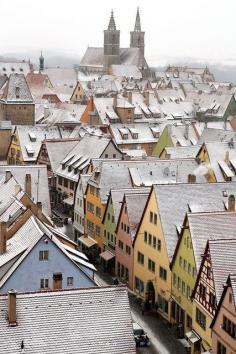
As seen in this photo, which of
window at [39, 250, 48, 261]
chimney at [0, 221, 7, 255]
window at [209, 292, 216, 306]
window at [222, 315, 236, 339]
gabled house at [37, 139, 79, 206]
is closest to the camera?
window at [222, 315, 236, 339]

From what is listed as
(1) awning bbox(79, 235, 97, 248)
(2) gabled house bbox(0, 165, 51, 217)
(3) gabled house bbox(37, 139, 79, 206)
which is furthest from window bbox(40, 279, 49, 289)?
(3) gabled house bbox(37, 139, 79, 206)

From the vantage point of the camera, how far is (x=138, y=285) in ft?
236

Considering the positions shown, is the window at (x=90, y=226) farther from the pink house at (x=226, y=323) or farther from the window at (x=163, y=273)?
the pink house at (x=226, y=323)

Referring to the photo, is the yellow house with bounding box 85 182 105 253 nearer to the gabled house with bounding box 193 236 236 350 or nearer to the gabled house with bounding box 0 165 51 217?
the gabled house with bounding box 0 165 51 217

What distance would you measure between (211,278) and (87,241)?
34.1 metres

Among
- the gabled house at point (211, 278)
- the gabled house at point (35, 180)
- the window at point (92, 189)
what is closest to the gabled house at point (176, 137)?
the window at point (92, 189)

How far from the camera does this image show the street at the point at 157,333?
5769cm

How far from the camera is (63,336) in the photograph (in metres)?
42.7

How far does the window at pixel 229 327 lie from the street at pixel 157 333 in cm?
963

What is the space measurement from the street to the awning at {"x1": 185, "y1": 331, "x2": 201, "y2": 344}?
4.35 ft

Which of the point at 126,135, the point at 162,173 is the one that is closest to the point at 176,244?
the point at 162,173

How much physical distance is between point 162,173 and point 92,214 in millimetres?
10168

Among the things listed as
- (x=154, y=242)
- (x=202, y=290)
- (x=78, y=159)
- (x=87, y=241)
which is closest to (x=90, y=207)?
(x=87, y=241)

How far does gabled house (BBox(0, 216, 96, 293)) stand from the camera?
184ft
